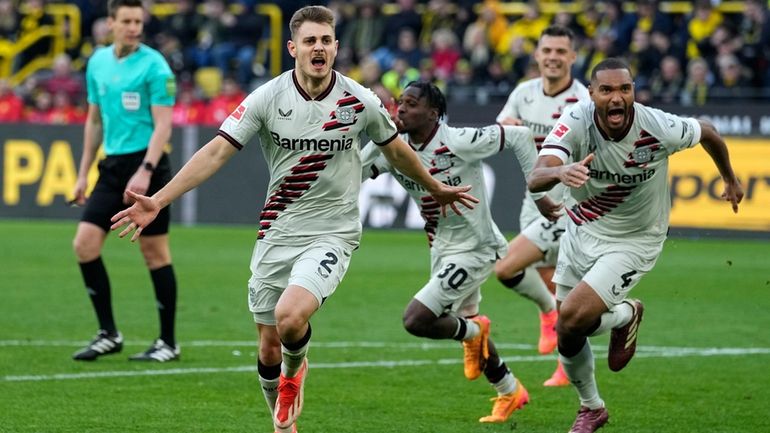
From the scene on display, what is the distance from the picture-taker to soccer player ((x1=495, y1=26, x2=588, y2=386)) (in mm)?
10422

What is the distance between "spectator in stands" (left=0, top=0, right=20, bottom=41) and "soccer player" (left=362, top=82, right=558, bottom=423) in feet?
76.2

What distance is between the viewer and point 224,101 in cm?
2430

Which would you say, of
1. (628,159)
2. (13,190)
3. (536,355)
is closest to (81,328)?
(536,355)

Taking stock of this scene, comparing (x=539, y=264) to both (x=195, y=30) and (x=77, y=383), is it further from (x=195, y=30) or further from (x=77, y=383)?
(x=195, y=30)

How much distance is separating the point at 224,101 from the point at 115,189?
14.3 metres

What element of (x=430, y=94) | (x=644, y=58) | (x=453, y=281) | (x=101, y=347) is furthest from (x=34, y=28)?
(x=453, y=281)

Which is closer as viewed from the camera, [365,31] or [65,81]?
[365,31]

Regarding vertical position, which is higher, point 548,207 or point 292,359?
point 548,207

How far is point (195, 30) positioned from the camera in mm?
28391

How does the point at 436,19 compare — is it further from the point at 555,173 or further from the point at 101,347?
the point at 555,173

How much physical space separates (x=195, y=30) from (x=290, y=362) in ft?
71.8

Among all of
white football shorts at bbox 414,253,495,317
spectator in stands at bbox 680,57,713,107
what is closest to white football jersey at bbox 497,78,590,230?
white football shorts at bbox 414,253,495,317

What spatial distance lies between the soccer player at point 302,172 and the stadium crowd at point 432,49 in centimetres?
1193

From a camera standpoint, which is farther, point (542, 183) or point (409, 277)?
point (409, 277)
